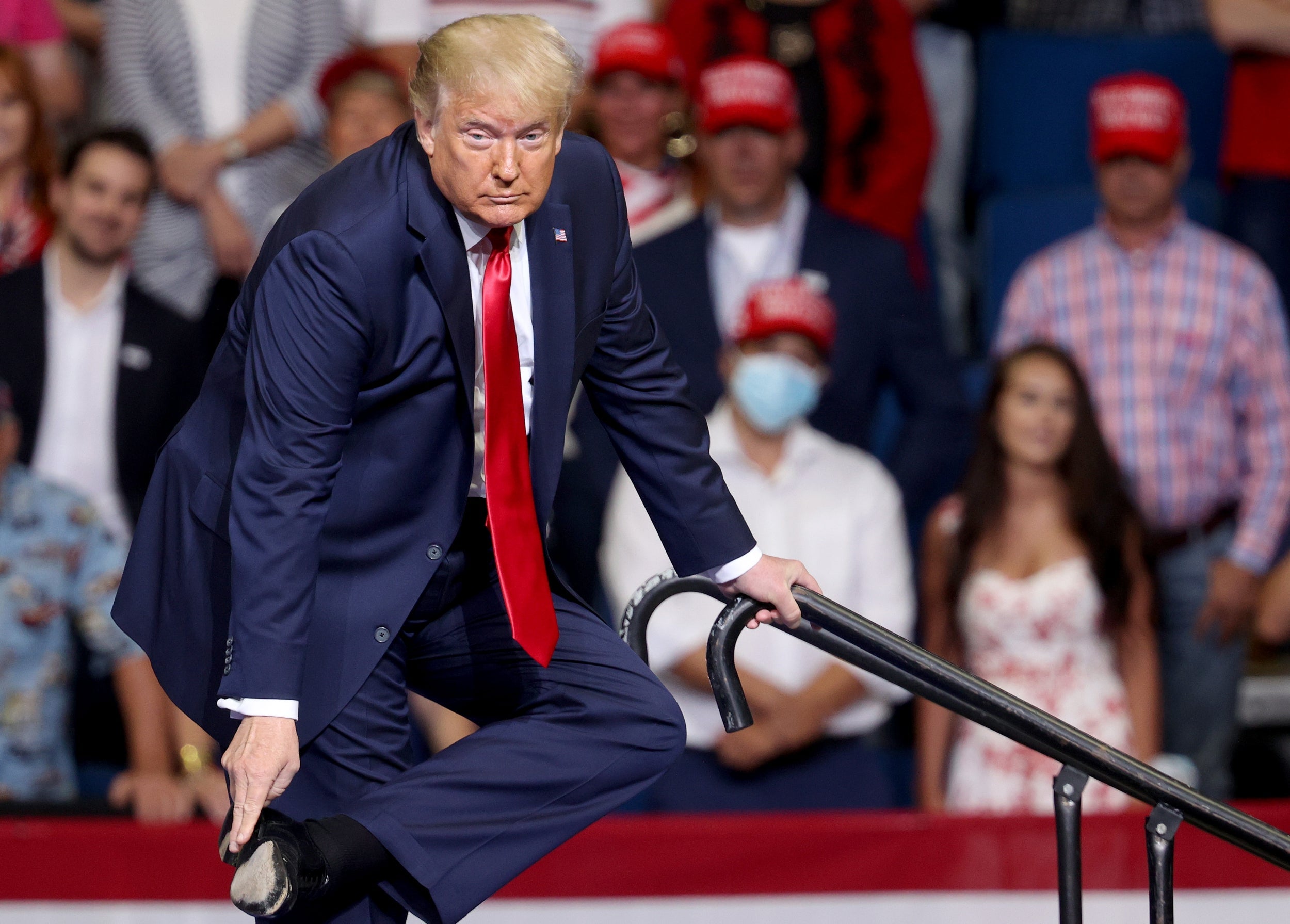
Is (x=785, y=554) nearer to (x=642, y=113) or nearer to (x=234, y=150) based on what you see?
(x=642, y=113)

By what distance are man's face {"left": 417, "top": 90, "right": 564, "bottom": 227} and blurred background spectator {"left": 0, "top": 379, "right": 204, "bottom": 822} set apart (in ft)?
7.19

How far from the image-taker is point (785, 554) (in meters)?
3.97

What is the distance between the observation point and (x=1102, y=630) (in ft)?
12.9

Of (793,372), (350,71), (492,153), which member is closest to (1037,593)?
(793,372)

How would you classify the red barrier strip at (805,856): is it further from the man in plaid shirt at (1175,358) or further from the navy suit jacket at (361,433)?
the navy suit jacket at (361,433)

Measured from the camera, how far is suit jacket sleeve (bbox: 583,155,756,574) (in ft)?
7.61

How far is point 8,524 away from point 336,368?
85.9 inches

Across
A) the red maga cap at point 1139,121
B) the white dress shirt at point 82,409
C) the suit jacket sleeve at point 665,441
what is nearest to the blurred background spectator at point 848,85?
the red maga cap at point 1139,121

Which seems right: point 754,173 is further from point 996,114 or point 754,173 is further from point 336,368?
point 336,368

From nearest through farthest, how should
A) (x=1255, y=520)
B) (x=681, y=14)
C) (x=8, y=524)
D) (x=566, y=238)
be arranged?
(x=566, y=238) → (x=8, y=524) → (x=1255, y=520) → (x=681, y=14)

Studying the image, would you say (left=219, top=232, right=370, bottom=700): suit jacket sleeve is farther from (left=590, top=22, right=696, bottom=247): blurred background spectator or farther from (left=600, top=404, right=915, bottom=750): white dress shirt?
(left=590, top=22, right=696, bottom=247): blurred background spectator

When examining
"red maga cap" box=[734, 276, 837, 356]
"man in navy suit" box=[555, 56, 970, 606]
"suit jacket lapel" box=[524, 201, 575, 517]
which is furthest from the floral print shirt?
"suit jacket lapel" box=[524, 201, 575, 517]

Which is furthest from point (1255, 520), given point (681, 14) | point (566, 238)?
point (566, 238)

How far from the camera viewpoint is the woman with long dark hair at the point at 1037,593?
3881 millimetres
